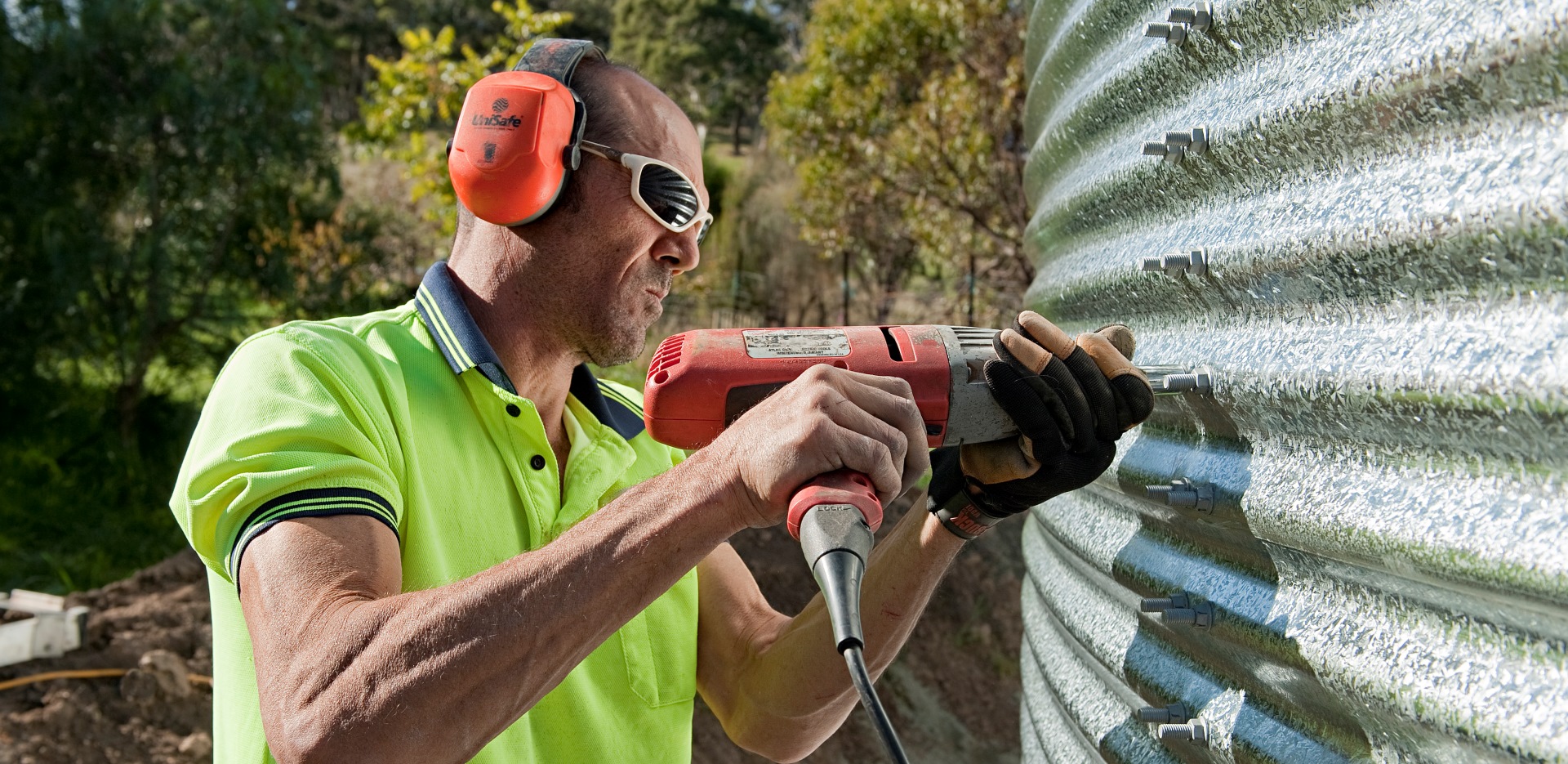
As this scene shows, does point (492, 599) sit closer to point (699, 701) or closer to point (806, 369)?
point (806, 369)

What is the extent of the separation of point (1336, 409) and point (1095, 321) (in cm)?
74

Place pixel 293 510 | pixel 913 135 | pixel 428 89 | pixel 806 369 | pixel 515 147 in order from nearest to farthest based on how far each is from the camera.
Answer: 1. pixel 293 510
2. pixel 806 369
3. pixel 515 147
4. pixel 428 89
5. pixel 913 135

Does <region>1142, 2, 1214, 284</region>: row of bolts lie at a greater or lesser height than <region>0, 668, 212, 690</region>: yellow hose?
greater

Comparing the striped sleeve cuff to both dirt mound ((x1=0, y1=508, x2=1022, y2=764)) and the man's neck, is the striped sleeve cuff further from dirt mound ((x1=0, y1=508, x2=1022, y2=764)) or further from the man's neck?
dirt mound ((x1=0, y1=508, x2=1022, y2=764))

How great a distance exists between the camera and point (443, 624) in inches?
51.4

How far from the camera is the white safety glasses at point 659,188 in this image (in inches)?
78.0

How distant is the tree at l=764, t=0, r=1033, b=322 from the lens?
32.9ft

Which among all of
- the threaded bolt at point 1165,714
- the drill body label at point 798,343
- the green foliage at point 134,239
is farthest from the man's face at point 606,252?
the green foliage at point 134,239

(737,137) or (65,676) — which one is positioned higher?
(737,137)

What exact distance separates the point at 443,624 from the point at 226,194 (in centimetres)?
870

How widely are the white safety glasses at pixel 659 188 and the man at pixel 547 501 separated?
0.02m

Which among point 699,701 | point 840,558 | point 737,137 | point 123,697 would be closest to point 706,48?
point 737,137

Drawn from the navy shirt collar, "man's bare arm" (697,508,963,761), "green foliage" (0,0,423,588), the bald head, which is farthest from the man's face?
"green foliage" (0,0,423,588)

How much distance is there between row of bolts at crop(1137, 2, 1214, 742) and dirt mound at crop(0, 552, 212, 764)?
3922 millimetres
